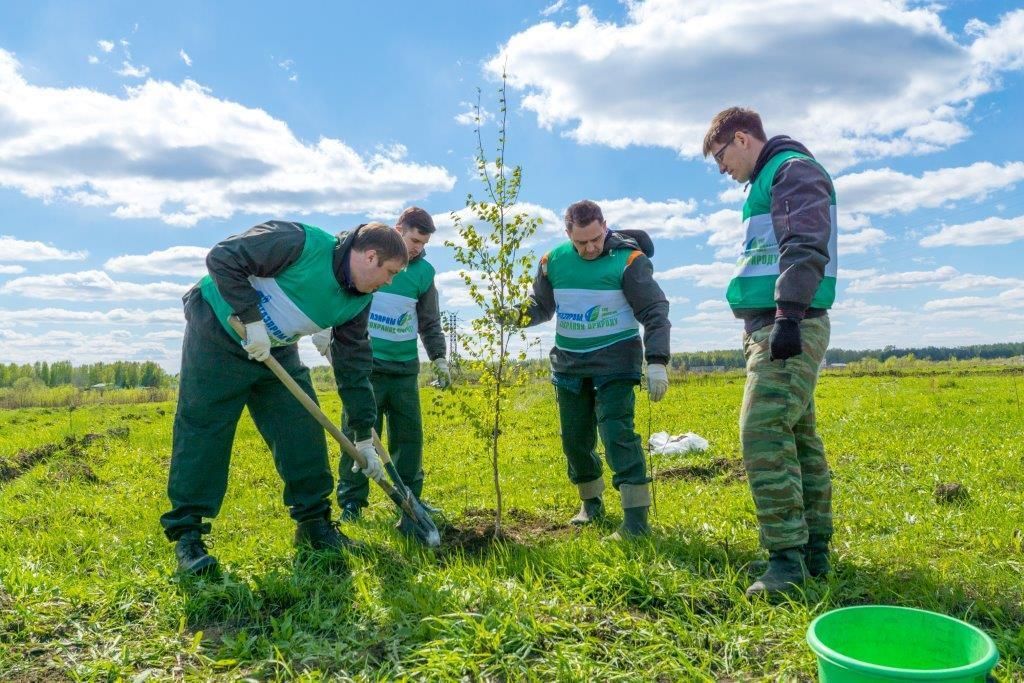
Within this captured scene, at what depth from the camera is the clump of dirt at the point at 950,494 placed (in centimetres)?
545

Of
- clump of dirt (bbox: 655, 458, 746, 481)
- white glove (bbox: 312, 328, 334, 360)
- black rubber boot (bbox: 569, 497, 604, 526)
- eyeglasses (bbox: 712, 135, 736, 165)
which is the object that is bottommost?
clump of dirt (bbox: 655, 458, 746, 481)

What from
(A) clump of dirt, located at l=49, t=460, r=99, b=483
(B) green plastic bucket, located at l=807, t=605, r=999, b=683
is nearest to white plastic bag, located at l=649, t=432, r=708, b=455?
(B) green plastic bucket, located at l=807, t=605, r=999, b=683

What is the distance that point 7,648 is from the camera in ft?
10.2

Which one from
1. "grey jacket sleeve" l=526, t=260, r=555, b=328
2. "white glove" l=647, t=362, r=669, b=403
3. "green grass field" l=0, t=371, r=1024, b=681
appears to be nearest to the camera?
"green grass field" l=0, t=371, r=1024, b=681

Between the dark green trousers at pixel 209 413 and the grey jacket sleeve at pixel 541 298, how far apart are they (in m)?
1.67

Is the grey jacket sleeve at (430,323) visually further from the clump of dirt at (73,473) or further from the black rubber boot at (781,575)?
the clump of dirt at (73,473)

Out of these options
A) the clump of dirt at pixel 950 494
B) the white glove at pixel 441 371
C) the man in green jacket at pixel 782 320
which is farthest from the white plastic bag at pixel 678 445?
the man in green jacket at pixel 782 320

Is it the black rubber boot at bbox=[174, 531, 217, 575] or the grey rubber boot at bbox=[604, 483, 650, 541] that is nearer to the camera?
the black rubber boot at bbox=[174, 531, 217, 575]

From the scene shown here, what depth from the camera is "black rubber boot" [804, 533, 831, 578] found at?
3.64 m

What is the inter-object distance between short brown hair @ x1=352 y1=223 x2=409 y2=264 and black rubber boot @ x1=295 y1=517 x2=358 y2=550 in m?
1.67

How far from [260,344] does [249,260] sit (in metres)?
0.43

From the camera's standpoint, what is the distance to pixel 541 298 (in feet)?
16.4

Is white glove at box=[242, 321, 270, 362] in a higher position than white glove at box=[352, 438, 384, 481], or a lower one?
higher

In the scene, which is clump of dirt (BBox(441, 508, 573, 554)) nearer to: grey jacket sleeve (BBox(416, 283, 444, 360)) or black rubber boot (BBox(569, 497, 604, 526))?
black rubber boot (BBox(569, 497, 604, 526))
